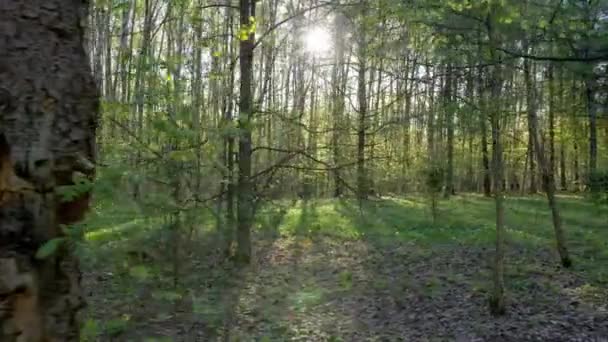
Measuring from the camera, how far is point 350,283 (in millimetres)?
8391

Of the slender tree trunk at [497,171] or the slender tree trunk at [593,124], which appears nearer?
the slender tree trunk at [593,124]

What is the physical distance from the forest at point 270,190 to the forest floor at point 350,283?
0.02 m

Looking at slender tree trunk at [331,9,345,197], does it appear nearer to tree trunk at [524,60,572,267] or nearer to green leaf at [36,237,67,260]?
tree trunk at [524,60,572,267]

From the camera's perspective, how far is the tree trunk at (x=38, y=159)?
1.30 m

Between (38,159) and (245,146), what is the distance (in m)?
5.64

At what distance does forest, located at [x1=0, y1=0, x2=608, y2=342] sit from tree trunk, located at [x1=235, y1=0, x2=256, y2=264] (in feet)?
0.08

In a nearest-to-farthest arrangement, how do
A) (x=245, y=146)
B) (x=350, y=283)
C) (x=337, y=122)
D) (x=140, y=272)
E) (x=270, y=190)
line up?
(x=140, y=272) < (x=270, y=190) < (x=245, y=146) < (x=337, y=122) < (x=350, y=283)

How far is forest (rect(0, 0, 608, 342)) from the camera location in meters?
1.36

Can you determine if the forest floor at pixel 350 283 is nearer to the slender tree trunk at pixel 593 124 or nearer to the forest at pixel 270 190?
the forest at pixel 270 190

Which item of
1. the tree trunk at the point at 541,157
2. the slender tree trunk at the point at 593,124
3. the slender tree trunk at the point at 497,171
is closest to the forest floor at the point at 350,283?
the slender tree trunk at the point at 497,171

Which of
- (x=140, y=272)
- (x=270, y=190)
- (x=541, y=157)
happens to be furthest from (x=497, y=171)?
(x=140, y=272)

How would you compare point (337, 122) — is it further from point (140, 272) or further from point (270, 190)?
point (140, 272)

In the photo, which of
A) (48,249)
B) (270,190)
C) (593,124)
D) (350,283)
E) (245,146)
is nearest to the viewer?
(48,249)

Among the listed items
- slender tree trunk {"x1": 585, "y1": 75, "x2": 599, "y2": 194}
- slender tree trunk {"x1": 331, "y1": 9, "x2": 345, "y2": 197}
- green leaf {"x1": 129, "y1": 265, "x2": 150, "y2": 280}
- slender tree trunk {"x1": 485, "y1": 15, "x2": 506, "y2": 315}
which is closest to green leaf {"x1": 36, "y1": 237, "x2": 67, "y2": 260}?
green leaf {"x1": 129, "y1": 265, "x2": 150, "y2": 280}
